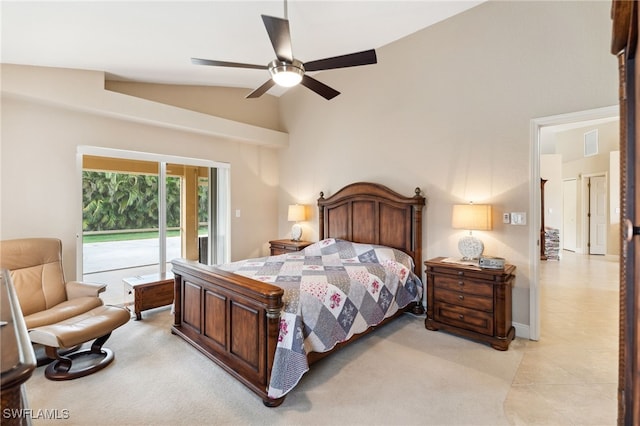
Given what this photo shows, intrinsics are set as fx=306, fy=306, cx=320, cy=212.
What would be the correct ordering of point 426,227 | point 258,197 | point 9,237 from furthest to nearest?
point 258,197
point 426,227
point 9,237

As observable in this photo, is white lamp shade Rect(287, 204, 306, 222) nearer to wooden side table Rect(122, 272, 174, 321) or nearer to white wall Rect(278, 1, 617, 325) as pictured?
white wall Rect(278, 1, 617, 325)

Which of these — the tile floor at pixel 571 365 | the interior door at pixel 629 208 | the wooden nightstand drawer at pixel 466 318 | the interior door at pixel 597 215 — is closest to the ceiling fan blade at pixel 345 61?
the interior door at pixel 629 208

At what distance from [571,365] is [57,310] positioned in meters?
4.53

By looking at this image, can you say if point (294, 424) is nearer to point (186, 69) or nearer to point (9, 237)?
point (9, 237)

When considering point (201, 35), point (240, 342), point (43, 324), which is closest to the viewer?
point (240, 342)

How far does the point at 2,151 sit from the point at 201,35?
8.08 feet

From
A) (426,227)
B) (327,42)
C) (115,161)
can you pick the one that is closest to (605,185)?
(426,227)

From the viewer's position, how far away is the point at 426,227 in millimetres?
3885

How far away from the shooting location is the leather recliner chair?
239 centimetres

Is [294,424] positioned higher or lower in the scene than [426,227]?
lower

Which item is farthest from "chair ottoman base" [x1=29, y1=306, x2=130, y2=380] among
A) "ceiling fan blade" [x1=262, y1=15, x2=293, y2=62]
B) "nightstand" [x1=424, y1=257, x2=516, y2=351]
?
"nightstand" [x1=424, y1=257, x2=516, y2=351]

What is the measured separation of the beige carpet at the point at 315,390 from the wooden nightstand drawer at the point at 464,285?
517mm

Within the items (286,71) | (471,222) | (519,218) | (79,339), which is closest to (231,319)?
(79,339)

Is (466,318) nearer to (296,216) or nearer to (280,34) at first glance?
(296,216)
